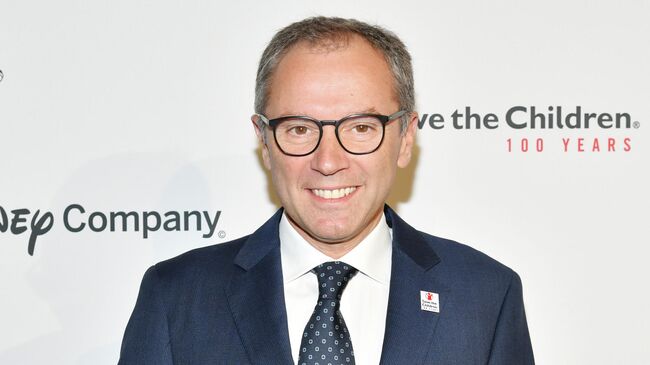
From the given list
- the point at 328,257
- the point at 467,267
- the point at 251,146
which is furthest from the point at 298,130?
the point at 251,146

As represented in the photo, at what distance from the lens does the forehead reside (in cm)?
164

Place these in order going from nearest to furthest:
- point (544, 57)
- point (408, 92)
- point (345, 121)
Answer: point (345, 121) < point (408, 92) < point (544, 57)

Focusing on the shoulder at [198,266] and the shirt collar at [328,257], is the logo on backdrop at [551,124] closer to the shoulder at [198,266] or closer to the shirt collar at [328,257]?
the shirt collar at [328,257]

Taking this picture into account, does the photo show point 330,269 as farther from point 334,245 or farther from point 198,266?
point 198,266

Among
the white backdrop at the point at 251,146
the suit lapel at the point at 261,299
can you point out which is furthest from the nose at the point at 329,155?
the white backdrop at the point at 251,146

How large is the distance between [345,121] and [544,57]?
1097mm

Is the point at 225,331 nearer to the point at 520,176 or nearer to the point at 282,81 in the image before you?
the point at 282,81

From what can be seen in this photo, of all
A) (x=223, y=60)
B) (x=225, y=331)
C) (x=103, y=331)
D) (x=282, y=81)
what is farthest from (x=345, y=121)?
(x=103, y=331)

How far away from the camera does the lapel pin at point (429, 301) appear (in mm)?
1753

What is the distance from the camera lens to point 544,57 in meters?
2.45

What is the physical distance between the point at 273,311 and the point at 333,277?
0.16 meters

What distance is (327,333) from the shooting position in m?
1.65

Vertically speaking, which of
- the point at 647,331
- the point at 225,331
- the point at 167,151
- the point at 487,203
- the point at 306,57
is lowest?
the point at 647,331

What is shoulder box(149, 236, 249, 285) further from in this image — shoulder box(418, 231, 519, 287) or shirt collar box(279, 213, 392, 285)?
Answer: shoulder box(418, 231, 519, 287)
